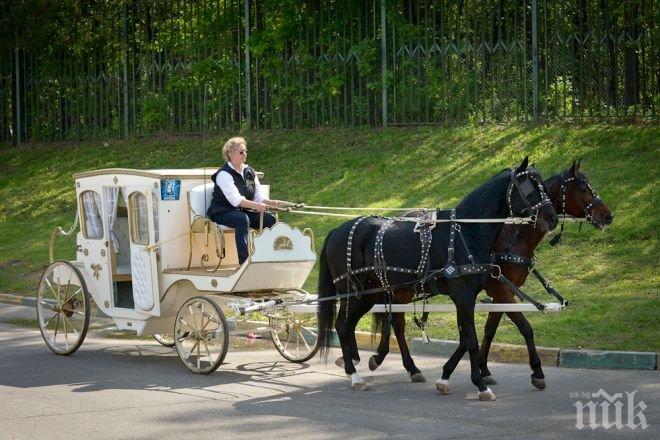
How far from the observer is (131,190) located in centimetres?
1207

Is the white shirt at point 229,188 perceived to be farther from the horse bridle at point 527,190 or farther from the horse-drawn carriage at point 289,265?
the horse bridle at point 527,190

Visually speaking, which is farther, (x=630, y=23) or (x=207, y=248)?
(x=630, y=23)

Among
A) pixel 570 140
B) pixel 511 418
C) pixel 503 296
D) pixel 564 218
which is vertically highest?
pixel 570 140

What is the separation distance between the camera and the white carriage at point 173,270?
1124 centimetres

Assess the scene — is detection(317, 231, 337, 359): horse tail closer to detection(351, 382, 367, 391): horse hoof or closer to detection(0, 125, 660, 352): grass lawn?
detection(351, 382, 367, 391): horse hoof

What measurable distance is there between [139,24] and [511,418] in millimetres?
18351

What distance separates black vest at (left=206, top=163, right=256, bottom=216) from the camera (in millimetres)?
11570

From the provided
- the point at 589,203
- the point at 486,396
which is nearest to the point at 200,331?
the point at 486,396

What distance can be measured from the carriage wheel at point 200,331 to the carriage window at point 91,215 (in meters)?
1.79

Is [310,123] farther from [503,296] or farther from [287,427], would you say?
[287,427]

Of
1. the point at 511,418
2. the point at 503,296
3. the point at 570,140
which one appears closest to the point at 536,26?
the point at 570,140

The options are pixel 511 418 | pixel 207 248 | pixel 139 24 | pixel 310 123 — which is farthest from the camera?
pixel 139 24

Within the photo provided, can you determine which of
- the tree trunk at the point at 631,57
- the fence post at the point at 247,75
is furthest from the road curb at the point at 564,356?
the fence post at the point at 247,75

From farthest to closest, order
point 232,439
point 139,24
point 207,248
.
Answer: point 139,24 < point 207,248 < point 232,439
